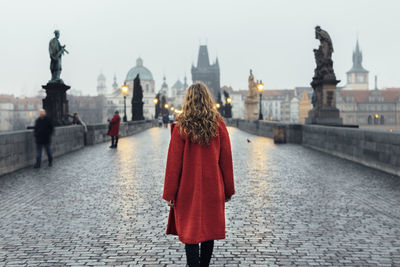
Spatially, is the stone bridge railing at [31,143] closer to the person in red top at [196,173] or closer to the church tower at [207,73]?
the person in red top at [196,173]

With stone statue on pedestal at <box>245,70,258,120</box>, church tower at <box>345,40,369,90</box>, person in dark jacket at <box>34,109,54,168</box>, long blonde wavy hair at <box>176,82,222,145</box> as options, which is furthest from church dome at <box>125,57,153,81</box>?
long blonde wavy hair at <box>176,82,222,145</box>

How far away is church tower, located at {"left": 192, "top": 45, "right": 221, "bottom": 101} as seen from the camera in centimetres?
15950

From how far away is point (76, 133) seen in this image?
62.5 ft

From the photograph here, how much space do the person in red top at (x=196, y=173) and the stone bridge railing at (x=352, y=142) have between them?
7913 millimetres

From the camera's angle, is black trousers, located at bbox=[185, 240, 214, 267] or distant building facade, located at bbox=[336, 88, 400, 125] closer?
black trousers, located at bbox=[185, 240, 214, 267]

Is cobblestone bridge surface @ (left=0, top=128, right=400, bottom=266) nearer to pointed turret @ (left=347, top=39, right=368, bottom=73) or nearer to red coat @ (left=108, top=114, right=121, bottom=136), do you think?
red coat @ (left=108, top=114, right=121, bottom=136)

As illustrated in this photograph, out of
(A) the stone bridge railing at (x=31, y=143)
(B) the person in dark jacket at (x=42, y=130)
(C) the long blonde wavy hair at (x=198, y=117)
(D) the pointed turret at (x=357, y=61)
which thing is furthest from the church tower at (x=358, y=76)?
(C) the long blonde wavy hair at (x=198, y=117)

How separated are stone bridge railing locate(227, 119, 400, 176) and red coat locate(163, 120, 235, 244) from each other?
26.0ft

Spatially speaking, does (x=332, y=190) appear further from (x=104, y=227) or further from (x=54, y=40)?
(x=54, y=40)

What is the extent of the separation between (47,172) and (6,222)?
211 inches

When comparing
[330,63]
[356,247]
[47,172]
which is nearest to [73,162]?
[47,172]

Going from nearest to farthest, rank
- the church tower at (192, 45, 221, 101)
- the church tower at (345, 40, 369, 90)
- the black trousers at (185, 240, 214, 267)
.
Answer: the black trousers at (185, 240, 214, 267) → the church tower at (345, 40, 369, 90) → the church tower at (192, 45, 221, 101)

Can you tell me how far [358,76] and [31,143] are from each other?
15804 centimetres

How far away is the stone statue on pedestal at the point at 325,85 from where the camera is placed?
21062 millimetres
